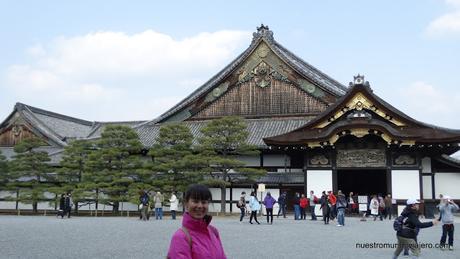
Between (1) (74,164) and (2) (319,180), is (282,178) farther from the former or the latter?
(1) (74,164)

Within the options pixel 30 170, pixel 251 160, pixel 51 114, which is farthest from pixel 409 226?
pixel 51 114

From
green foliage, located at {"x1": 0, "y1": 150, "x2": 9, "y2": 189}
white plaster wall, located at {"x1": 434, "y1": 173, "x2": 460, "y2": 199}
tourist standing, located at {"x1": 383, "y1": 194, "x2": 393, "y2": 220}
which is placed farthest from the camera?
green foliage, located at {"x1": 0, "y1": 150, "x2": 9, "y2": 189}

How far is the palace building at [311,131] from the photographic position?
27594 millimetres

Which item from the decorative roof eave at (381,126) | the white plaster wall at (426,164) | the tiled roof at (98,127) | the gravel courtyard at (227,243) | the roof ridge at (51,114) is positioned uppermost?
the roof ridge at (51,114)

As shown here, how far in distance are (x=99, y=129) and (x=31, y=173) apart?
1811 cm

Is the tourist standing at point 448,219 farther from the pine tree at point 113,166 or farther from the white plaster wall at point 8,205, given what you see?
the white plaster wall at point 8,205

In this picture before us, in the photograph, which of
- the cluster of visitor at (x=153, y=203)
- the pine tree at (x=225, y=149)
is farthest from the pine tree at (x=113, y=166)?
the pine tree at (x=225, y=149)

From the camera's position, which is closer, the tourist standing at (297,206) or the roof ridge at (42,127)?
the tourist standing at (297,206)

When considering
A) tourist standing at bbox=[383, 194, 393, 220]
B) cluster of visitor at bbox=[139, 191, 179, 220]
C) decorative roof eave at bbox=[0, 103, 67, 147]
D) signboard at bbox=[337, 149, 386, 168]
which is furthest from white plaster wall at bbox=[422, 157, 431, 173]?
decorative roof eave at bbox=[0, 103, 67, 147]

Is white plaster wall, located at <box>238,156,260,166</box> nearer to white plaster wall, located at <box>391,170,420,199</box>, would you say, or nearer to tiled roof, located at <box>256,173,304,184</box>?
tiled roof, located at <box>256,173,304,184</box>

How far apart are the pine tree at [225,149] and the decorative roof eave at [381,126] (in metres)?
1.60

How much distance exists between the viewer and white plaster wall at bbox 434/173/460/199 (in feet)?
93.3

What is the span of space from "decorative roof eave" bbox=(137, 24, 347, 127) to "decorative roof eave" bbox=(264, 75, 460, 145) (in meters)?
4.84

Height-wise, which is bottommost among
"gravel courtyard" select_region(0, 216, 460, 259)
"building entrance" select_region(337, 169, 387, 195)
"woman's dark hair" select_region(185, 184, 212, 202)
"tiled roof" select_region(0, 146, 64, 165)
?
"gravel courtyard" select_region(0, 216, 460, 259)
